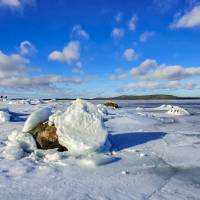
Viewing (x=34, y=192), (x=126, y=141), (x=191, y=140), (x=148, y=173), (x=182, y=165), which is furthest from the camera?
(x=191, y=140)

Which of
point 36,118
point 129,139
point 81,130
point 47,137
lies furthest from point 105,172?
point 36,118

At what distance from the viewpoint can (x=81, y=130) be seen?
24.0 ft

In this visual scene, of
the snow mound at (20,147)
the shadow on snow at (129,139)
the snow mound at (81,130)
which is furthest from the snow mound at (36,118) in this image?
the shadow on snow at (129,139)

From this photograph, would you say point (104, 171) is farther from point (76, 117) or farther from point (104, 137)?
point (76, 117)

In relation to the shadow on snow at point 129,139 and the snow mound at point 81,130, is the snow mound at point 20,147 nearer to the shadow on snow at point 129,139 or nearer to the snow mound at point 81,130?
the snow mound at point 81,130

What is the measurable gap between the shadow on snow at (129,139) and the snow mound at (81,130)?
0.80 m

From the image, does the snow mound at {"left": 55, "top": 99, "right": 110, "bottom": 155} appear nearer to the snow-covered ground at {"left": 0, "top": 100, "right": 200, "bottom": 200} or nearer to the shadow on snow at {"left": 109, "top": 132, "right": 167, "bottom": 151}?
the snow-covered ground at {"left": 0, "top": 100, "right": 200, "bottom": 200}

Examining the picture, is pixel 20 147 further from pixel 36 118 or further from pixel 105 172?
pixel 105 172

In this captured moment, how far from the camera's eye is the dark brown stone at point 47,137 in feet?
24.7

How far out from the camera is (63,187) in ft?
16.0

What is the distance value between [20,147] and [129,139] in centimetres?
320

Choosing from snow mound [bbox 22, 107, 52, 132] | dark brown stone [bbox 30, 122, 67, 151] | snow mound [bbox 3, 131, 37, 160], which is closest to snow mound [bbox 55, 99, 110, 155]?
dark brown stone [bbox 30, 122, 67, 151]

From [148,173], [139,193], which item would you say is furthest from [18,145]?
[139,193]

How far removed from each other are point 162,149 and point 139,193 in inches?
137
